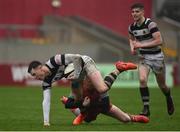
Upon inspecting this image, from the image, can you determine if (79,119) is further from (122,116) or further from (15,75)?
(15,75)

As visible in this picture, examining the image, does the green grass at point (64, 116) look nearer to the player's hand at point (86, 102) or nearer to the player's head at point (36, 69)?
the player's hand at point (86, 102)

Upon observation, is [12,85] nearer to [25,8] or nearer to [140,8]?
[25,8]

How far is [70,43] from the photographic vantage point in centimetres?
3238

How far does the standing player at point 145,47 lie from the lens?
14602mm

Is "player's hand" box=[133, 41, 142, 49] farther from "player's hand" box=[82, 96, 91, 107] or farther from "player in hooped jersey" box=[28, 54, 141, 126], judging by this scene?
"player's hand" box=[82, 96, 91, 107]

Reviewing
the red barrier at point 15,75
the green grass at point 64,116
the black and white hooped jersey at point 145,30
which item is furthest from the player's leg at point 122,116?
the red barrier at point 15,75

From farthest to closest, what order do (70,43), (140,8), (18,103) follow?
1. (70,43)
2. (18,103)
3. (140,8)

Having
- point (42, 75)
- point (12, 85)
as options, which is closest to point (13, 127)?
point (42, 75)

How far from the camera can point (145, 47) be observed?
48.4ft

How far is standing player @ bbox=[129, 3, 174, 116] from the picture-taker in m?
14.6

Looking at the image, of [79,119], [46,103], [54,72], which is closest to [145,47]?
[79,119]

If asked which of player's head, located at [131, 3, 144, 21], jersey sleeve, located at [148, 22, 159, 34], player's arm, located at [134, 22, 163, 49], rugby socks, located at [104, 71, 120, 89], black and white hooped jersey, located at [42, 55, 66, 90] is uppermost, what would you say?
player's head, located at [131, 3, 144, 21]

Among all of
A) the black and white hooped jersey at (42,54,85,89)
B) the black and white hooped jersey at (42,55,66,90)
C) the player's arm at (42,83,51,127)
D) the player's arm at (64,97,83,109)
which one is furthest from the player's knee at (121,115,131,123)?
the black and white hooped jersey at (42,55,66,90)

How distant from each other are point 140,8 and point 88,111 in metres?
2.62
